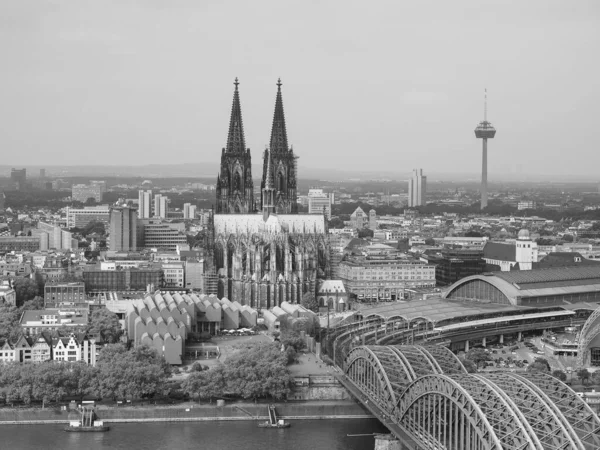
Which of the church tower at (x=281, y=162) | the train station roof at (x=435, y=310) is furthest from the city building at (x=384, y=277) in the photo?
the train station roof at (x=435, y=310)

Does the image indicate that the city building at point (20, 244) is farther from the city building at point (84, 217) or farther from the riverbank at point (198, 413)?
the riverbank at point (198, 413)

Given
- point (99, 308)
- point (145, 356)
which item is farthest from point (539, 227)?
point (145, 356)

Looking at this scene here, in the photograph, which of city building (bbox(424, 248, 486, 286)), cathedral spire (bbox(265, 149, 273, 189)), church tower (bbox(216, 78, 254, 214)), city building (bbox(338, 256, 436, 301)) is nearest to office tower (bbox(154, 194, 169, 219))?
city building (bbox(424, 248, 486, 286))

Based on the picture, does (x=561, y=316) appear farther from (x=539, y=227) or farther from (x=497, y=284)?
(x=539, y=227)

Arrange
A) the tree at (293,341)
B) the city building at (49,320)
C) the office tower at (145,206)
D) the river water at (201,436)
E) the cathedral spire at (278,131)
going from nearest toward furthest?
the river water at (201,436)
the tree at (293,341)
the city building at (49,320)
the cathedral spire at (278,131)
the office tower at (145,206)

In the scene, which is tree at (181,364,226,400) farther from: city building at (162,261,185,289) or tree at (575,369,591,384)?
city building at (162,261,185,289)

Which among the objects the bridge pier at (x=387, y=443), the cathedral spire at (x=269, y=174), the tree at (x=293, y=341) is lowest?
the bridge pier at (x=387, y=443)
